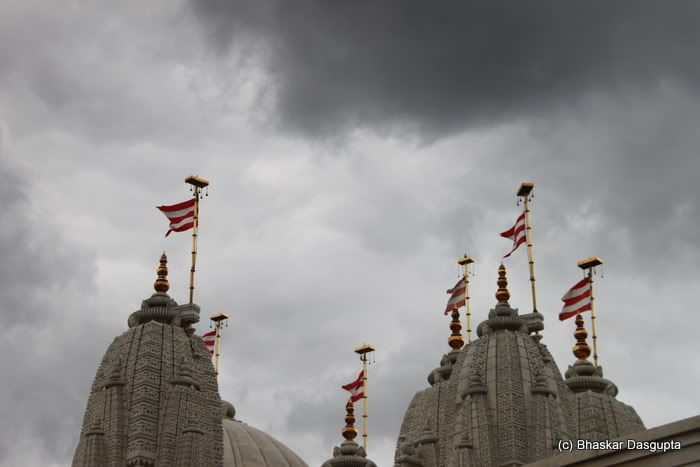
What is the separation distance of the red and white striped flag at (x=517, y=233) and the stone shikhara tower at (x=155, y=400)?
1475 centimetres

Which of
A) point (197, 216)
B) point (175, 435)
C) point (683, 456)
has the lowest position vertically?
point (683, 456)

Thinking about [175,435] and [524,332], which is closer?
[175,435]

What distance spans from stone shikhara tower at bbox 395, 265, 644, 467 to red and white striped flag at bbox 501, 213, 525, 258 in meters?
1.77

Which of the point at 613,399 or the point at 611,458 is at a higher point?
the point at 613,399

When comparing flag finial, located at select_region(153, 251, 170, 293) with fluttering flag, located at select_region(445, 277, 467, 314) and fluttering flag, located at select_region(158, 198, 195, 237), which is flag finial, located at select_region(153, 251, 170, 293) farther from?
fluttering flag, located at select_region(445, 277, 467, 314)

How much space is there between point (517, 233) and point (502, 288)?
3567 mm

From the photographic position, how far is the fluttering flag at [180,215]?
211 feet

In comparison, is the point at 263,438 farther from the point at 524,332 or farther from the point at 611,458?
the point at 611,458

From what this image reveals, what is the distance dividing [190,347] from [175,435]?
17.5 feet

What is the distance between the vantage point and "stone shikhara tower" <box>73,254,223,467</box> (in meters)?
54.3

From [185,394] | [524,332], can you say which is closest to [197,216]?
[185,394]

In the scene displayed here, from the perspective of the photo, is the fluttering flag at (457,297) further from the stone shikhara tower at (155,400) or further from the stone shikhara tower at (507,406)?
the stone shikhara tower at (155,400)

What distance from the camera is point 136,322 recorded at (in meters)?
59.9

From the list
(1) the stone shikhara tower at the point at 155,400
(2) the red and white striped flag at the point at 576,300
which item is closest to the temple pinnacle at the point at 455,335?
(2) the red and white striped flag at the point at 576,300
